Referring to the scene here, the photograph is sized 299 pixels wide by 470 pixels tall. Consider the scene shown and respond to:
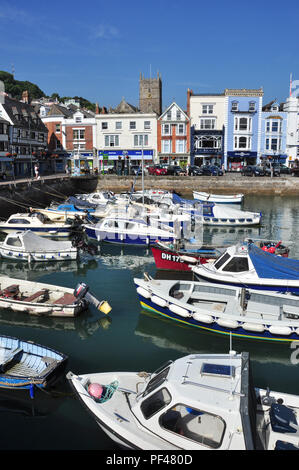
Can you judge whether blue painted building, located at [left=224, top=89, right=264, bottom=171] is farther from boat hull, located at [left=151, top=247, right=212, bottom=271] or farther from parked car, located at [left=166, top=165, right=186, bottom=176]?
boat hull, located at [left=151, top=247, right=212, bottom=271]

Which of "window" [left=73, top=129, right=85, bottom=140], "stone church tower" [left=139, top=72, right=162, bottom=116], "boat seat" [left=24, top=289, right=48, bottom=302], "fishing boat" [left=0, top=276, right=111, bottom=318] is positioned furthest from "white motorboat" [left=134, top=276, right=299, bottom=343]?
"stone church tower" [left=139, top=72, right=162, bottom=116]

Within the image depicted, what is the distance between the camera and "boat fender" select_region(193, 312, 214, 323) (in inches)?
512

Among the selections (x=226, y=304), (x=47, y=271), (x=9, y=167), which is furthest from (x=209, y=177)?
(x=226, y=304)

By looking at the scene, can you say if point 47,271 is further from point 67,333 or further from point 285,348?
point 285,348

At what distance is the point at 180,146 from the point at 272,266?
50178mm

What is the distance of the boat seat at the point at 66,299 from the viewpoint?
15039mm

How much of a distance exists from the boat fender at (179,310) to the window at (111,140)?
2133 inches

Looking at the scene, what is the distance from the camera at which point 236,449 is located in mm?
6789

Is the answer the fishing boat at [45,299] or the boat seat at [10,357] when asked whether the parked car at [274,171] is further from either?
the boat seat at [10,357]

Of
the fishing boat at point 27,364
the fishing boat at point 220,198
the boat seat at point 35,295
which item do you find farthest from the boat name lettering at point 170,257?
the fishing boat at point 220,198

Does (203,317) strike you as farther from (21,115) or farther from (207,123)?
(207,123)

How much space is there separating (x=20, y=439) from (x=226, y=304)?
8.43 m

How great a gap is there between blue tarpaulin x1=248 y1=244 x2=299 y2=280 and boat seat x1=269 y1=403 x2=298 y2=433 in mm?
7979

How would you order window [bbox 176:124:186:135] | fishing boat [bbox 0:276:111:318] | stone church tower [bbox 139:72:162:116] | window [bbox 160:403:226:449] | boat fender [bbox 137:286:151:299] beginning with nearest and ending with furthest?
window [bbox 160:403:226:449] < boat fender [bbox 137:286:151:299] < fishing boat [bbox 0:276:111:318] < window [bbox 176:124:186:135] < stone church tower [bbox 139:72:162:116]
